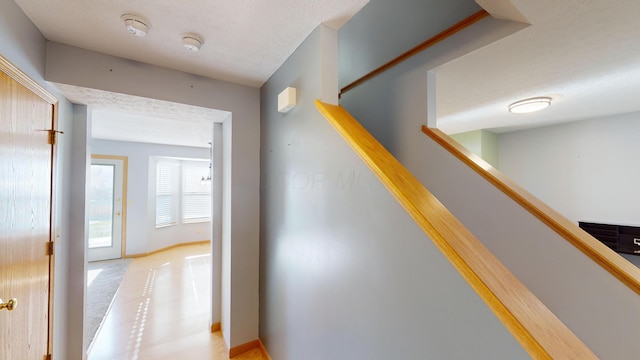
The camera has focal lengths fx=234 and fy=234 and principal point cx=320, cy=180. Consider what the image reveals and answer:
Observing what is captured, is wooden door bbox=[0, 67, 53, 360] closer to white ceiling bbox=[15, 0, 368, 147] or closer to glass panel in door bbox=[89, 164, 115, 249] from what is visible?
white ceiling bbox=[15, 0, 368, 147]

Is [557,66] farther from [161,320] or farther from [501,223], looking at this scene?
[161,320]

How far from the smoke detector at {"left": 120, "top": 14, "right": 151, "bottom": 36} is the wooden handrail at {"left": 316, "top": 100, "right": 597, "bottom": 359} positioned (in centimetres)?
148

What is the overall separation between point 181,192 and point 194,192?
302mm

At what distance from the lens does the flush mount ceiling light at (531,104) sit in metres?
2.03

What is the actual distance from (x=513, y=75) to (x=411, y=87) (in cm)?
69

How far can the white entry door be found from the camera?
472 centimetres

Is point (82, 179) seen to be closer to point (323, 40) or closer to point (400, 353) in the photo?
point (323, 40)

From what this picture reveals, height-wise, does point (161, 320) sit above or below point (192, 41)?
below

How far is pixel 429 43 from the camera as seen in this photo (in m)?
1.60

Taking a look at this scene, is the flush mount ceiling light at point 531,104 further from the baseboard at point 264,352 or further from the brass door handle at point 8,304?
the brass door handle at point 8,304

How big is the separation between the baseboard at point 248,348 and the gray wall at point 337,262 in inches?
5.0

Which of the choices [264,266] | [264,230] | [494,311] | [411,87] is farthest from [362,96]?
[494,311]

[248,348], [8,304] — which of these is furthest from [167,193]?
[8,304]

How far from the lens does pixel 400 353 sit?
887 mm
